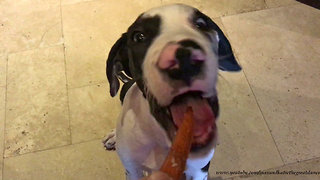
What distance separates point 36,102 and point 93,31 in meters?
0.61

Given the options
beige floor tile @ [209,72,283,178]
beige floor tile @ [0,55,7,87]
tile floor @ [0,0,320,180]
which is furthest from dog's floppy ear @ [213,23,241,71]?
beige floor tile @ [0,55,7,87]

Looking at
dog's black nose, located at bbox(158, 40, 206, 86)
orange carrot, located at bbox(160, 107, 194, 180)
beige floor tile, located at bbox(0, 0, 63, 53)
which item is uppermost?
dog's black nose, located at bbox(158, 40, 206, 86)

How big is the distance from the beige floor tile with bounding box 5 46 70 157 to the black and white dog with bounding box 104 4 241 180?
678mm

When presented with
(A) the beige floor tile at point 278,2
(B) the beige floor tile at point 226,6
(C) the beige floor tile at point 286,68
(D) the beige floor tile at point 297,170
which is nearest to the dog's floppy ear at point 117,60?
(D) the beige floor tile at point 297,170

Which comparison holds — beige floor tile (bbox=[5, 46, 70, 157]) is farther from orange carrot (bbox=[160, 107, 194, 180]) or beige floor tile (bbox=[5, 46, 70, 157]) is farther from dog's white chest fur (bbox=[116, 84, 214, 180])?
orange carrot (bbox=[160, 107, 194, 180])

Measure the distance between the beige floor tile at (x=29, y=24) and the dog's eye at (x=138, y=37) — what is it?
130cm

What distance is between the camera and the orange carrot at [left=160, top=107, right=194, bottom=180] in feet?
3.20

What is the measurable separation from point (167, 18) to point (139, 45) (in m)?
0.13

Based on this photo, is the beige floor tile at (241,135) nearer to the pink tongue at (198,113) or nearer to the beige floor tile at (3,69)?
the pink tongue at (198,113)

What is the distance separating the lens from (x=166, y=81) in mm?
1023

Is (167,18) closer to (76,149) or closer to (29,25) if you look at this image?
(76,149)

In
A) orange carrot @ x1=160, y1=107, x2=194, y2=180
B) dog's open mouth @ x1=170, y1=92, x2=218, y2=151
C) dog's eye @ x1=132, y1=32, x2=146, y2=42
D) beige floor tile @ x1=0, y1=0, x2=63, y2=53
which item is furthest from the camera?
beige floor tile @ x1=0, y1=0, x2=63, y2=53

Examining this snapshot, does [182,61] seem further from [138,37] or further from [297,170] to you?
[297,170]

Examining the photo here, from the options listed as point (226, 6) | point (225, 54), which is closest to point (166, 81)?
point (225, 54)
